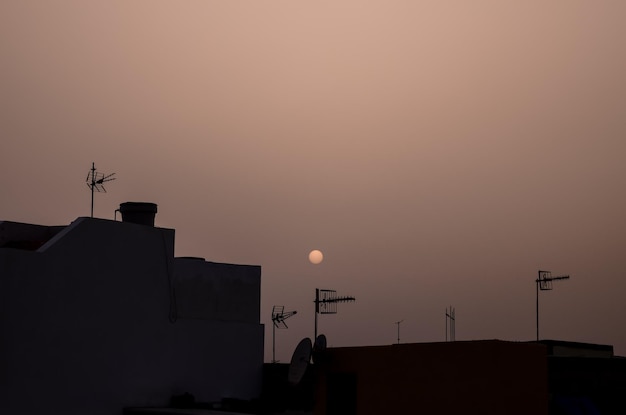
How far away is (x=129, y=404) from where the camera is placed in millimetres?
29156

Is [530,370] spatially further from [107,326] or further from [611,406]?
[107,326]

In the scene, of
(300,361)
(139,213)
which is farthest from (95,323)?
(300,361)

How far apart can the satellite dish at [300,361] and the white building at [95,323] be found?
15.5 ft

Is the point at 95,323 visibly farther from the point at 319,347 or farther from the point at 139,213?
the point at 319,347

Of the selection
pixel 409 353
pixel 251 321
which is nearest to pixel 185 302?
pixel 251 321

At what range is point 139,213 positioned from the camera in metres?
31.6

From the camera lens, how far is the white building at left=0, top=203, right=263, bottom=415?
2602 centimetres

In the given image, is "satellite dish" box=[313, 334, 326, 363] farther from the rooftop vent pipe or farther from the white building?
the rooftop vent pipe

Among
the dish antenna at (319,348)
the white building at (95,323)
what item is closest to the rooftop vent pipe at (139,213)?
the white building at (95,323)

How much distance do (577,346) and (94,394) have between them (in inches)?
966

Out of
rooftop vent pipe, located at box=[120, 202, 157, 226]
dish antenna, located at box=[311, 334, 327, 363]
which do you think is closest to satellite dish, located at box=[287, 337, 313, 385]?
dish antenna, located at box=[311, 334, 327, 363]

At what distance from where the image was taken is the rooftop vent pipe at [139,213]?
3153 cm

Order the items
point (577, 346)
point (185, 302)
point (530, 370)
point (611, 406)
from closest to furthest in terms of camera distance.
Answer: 1. point (530, 370)
2. point (611, 406)
3. point (185, 302)
4. point (577, 346)

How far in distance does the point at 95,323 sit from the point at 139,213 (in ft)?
15.7
